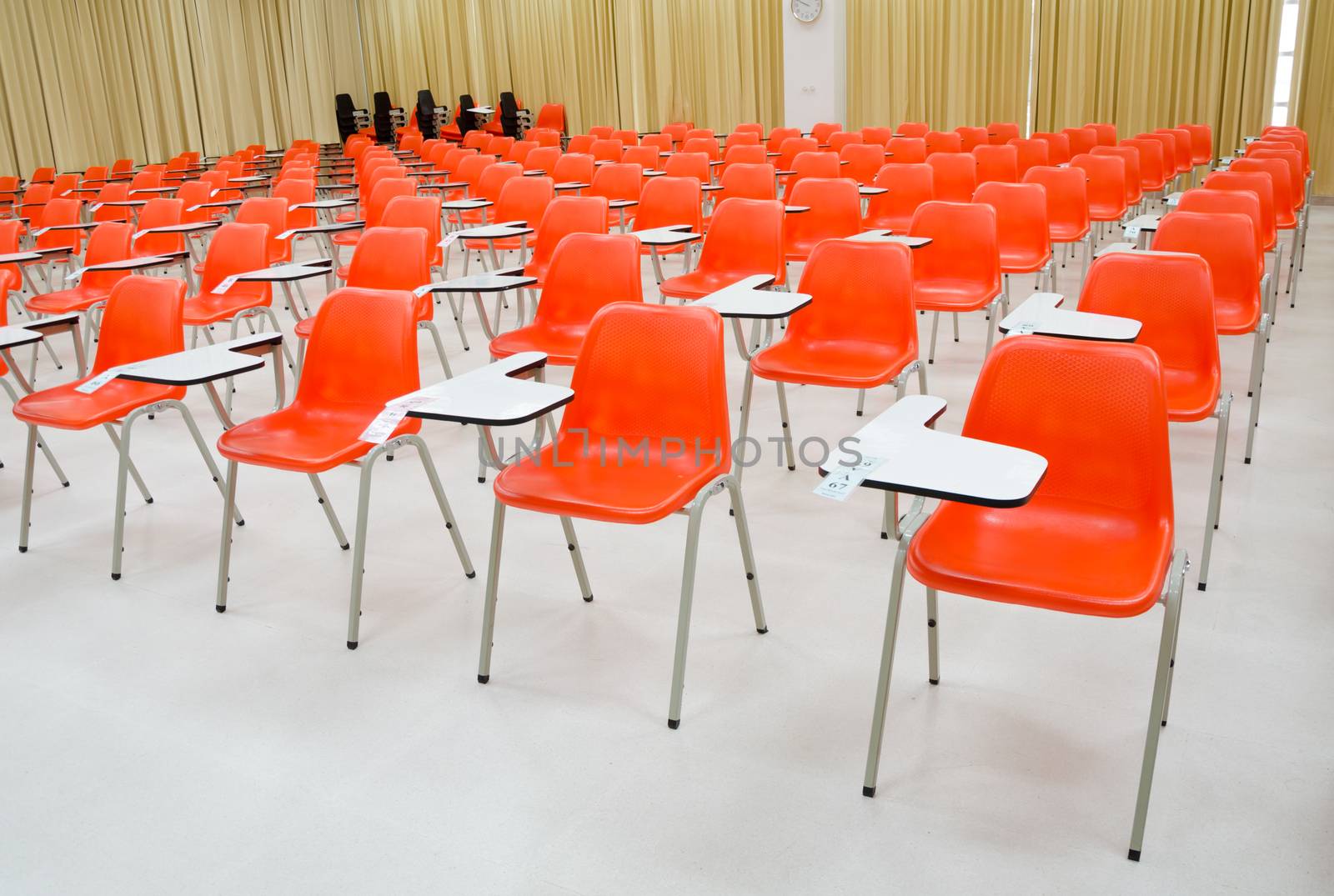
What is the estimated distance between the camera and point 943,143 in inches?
413

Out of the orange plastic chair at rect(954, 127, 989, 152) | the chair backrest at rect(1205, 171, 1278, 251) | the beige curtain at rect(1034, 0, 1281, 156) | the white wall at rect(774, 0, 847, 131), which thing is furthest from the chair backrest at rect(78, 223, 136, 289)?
the beige curtain at rect(1034, 0, 1281, 156)

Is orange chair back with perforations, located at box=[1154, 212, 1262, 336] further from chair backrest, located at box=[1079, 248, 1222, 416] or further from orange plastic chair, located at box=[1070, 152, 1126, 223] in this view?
orange plastic chair, located at box=[1070, 152, 1126, 223]

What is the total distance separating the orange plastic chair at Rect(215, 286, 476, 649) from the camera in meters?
3.32

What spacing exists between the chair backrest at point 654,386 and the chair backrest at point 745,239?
2370mm

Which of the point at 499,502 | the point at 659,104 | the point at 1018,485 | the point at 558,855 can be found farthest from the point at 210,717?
the point at 659,104

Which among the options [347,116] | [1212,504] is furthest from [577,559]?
[347,116]

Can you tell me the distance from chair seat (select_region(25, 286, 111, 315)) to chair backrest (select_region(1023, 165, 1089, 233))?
5408mm

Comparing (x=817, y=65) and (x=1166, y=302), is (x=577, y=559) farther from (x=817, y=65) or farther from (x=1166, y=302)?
(x=817, y=65)

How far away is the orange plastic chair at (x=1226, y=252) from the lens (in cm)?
432

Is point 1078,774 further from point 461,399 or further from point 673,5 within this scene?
point 673,5

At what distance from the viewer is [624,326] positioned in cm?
307

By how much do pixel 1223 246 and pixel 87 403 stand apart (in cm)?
439

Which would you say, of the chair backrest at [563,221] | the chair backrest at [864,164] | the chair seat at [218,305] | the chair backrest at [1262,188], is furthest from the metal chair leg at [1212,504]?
the chair backrest at [864,164]

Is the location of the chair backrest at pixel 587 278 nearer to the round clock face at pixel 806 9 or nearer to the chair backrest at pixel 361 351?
the chair backrest at pixel 361 351
